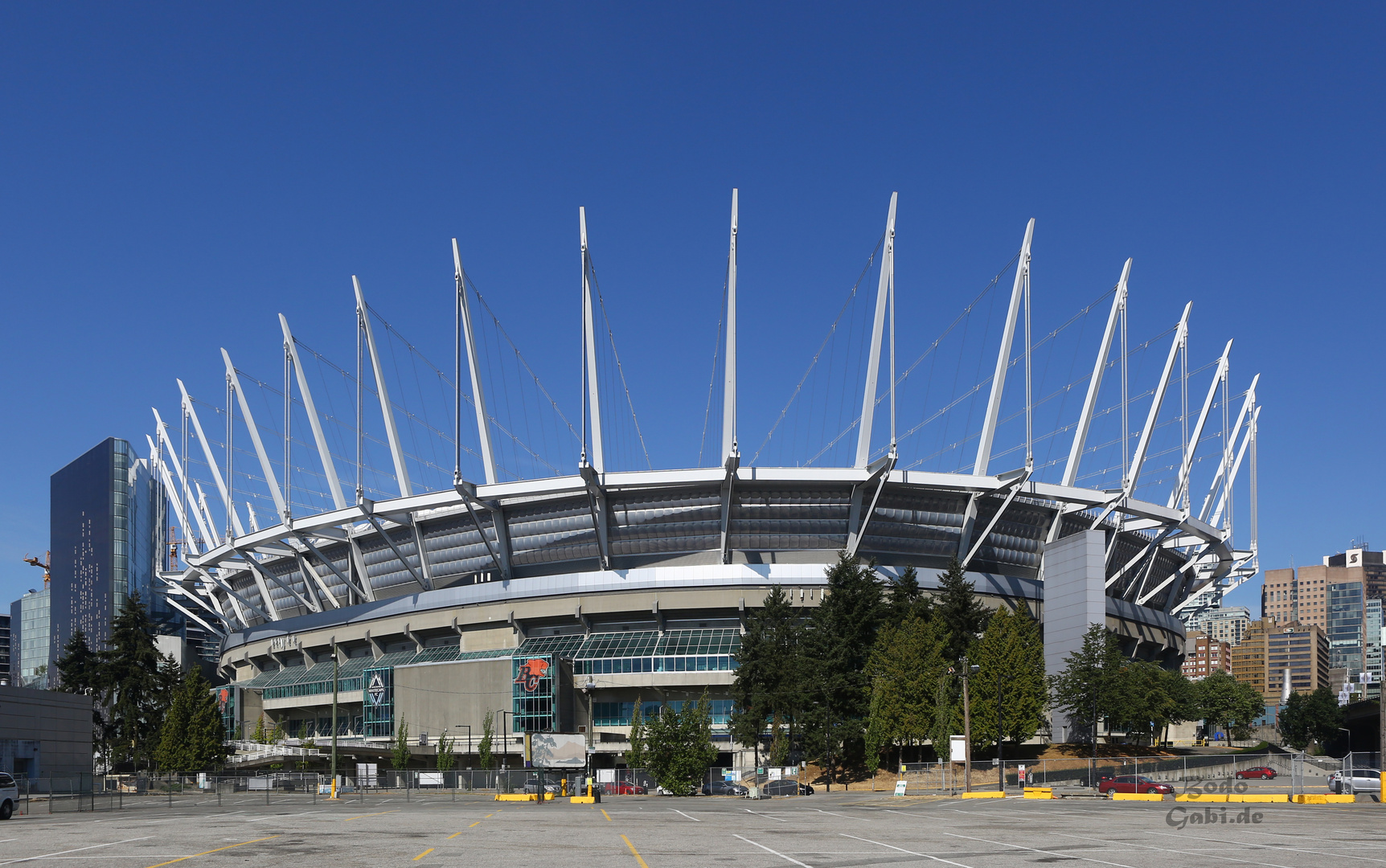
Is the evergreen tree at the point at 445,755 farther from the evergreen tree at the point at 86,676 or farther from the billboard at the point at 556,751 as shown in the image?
the evergreen tree at the point at 86,676

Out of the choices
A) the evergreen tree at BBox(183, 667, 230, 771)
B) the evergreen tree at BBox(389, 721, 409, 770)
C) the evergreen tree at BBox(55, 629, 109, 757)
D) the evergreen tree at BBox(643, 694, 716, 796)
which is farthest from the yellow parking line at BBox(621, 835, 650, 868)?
the evergreen tree at BBox(55, 629, 109, 757)

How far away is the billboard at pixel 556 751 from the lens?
69.9m

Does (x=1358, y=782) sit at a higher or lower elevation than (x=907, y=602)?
lower

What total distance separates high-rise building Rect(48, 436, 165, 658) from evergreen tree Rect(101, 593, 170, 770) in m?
79.1

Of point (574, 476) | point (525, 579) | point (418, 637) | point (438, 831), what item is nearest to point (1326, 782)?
point (438, 831)

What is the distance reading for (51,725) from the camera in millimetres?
70938

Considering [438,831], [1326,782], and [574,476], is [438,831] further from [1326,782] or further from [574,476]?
[574,476]

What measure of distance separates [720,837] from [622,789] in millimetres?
43951

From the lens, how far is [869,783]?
6875 cm

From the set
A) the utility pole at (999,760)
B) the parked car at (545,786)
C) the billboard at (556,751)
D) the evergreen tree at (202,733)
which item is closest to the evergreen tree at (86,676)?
the evergreen tree at (202,733)

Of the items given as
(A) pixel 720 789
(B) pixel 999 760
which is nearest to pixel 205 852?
(B) pixel 999 760

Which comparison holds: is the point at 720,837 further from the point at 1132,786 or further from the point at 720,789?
the point at 720,789

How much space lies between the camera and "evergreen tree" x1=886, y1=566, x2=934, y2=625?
76.5 metres

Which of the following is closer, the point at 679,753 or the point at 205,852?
the point at 205,852
